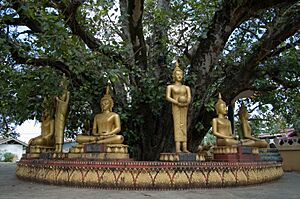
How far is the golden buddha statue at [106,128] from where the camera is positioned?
270 inches

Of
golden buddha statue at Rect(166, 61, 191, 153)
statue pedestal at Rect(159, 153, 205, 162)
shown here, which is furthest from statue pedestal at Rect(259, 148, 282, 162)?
statue pedestal at Rect(159, 153, 205, 162)

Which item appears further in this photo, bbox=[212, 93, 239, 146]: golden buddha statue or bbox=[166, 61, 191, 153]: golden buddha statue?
bbox=[212, 93, 239, 146]: golden buddha statue

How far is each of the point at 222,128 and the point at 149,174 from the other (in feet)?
8.05

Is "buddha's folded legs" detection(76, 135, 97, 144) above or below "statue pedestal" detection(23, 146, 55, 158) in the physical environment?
above

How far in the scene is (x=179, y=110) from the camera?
696 cm

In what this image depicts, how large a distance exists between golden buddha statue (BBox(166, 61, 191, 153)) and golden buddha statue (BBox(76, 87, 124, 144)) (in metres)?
1.14

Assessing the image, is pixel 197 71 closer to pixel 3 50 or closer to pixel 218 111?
pixel 218 111

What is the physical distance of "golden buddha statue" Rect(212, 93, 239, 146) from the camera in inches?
283

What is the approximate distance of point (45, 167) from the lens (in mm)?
6574

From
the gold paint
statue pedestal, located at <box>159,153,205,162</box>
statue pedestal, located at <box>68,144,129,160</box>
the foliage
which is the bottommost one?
the gold paint

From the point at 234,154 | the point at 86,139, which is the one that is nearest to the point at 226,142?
the point at 234,154

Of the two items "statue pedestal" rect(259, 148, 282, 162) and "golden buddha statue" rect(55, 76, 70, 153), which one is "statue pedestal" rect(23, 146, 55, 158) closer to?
"golden buddha statue" rect(55, 76, 70, 153)

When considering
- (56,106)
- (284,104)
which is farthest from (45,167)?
(284,104)

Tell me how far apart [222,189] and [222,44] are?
367 cm
